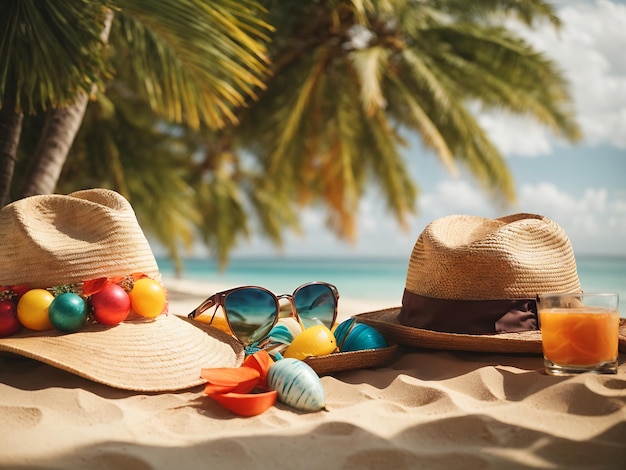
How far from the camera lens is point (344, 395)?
86.8 inches

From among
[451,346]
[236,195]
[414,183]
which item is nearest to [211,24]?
[451,346]

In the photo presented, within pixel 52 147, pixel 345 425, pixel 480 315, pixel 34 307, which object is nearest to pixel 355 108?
pixel 52 147

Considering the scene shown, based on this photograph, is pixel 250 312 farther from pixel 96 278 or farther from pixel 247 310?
pixel 96 278

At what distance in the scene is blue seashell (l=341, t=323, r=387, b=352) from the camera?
2.57 metres

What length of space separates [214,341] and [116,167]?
281 inches

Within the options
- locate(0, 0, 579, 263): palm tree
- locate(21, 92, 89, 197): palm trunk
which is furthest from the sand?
locate(0, 0, 579, 263): palm tree

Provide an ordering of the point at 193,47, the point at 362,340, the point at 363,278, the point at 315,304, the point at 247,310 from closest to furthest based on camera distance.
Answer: the point at 362,340, the point at 247,310, the point at 315,304, the point at 193,47, the point at 363,278

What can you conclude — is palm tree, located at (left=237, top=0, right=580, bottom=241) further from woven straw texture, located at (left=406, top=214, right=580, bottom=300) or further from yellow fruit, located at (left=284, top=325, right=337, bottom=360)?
yellow fruit, located at (left=284, top=325, right=337, bottom=360)

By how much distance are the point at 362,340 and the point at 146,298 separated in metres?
0.94

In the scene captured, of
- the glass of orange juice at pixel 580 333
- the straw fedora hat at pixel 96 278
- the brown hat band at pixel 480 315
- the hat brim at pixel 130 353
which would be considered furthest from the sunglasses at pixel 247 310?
the glass of orange juice at pixel 580 333

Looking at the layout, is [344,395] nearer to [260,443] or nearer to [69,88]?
[260,443]

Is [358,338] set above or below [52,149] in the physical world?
below

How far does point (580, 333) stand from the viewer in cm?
210

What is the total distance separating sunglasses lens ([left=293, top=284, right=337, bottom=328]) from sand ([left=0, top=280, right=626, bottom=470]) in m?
0.56
